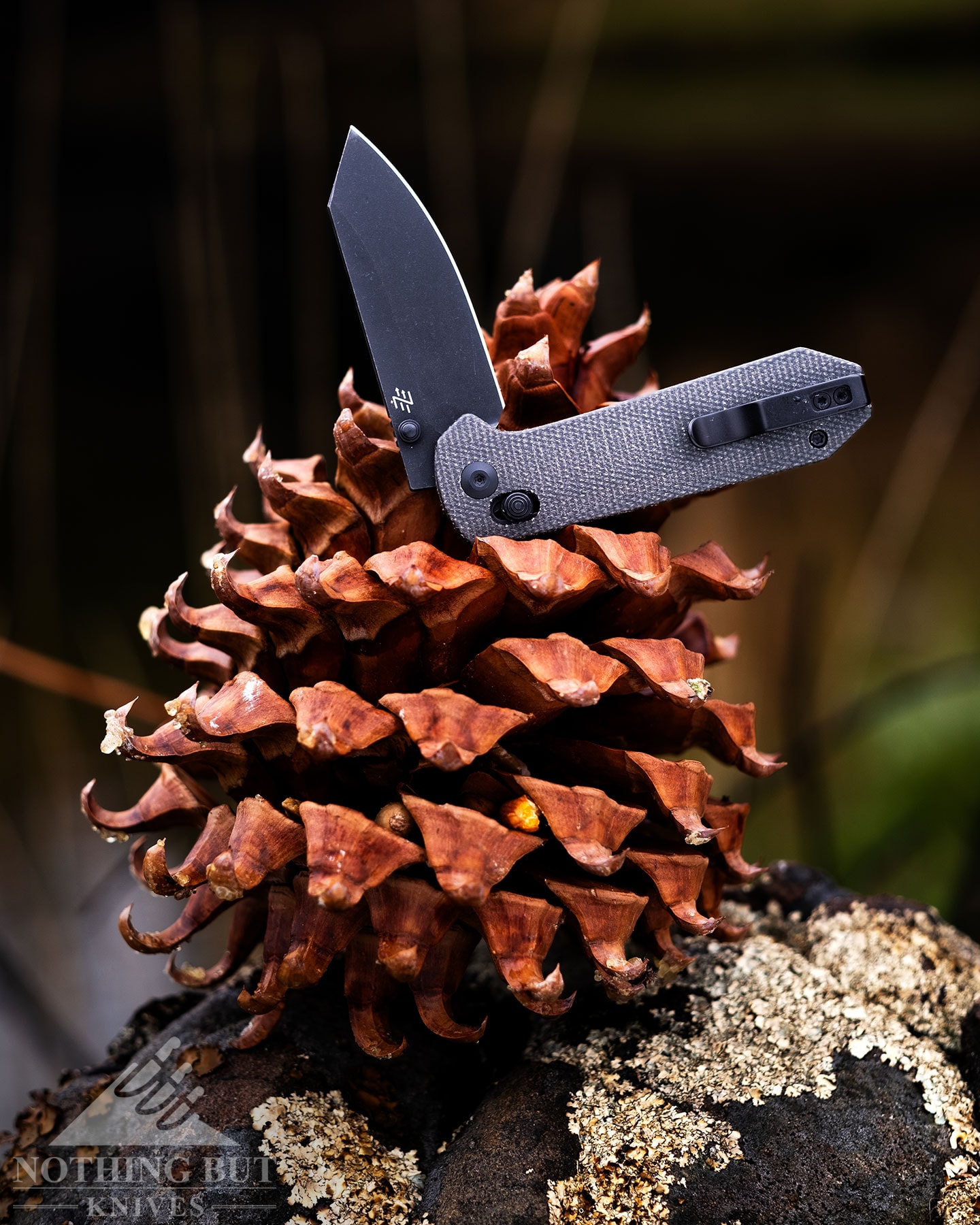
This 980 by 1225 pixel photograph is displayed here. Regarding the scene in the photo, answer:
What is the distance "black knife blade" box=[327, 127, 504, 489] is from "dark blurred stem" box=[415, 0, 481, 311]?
1.11ft

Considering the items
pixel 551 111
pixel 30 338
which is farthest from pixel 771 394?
pixel 30 338

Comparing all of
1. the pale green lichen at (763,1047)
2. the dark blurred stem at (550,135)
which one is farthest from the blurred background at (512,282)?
the pale green lichen at (763,1047)

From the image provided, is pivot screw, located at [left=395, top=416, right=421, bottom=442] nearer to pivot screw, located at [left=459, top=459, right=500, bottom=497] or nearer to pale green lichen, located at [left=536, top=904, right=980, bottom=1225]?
pivot screw, located at [left=459, top=459, right=500, bottom=497]

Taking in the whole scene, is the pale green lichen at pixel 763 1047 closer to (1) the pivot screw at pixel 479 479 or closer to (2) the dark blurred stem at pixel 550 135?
(1) the pivot screw at pixel 479 479

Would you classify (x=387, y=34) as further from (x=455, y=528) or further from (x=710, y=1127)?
(x=710, y=1127)

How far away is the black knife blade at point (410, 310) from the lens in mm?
300

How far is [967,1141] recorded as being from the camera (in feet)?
0.92

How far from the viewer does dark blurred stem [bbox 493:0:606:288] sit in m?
0.62

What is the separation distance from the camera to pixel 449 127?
631 mm

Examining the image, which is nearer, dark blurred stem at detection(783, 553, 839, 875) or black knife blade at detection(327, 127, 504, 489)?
black knife blade at detection(327, 127, 504, 489)

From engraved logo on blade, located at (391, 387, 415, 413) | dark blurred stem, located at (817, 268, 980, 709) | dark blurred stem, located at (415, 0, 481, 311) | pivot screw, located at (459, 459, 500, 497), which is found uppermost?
dark blurred stem, located at (415, 0, 481, 311)

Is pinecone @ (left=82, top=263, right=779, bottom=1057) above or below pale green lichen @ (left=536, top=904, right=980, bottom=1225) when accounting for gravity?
above

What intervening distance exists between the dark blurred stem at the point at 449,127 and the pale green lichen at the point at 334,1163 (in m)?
0.51

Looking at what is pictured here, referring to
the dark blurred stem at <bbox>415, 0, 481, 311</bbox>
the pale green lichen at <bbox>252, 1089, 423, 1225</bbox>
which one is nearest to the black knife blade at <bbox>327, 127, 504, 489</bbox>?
the pale green lichen at <bbox>252, 1089, 423, 1225</bbox>
